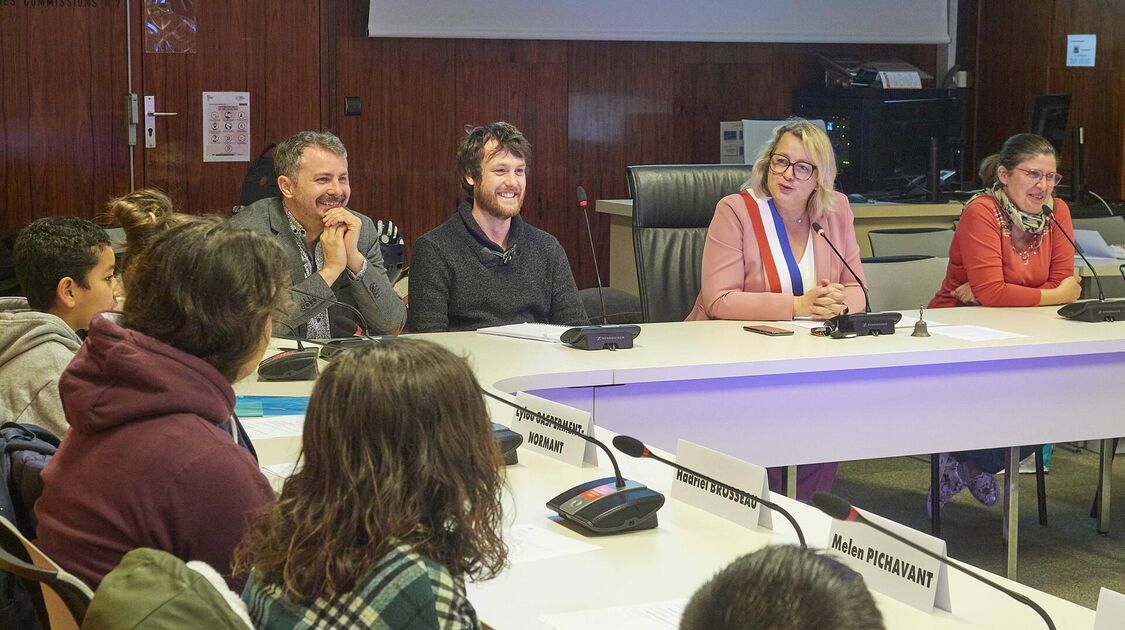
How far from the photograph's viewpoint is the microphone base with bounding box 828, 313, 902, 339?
3092 mm

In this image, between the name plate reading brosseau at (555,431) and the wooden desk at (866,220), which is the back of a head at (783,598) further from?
the wooden desk at (866,220)

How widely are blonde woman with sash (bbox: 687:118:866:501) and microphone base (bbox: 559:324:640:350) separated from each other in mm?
599

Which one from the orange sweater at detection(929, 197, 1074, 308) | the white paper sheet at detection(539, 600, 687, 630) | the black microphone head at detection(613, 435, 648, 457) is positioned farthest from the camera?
the orange sweater at detection(929, 197, 1074, 308)

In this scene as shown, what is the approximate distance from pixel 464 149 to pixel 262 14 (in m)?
2.87

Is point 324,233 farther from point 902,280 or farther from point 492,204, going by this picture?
point 902,280

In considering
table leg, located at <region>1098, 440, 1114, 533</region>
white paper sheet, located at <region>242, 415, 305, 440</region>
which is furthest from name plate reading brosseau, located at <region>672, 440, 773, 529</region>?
table leg, located at <region>1098, 440, 1114, 533</region>

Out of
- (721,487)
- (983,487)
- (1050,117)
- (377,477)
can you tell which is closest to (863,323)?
(983,487)

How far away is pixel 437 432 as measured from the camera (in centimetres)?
122

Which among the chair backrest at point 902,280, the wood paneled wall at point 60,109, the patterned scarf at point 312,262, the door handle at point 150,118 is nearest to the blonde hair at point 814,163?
the chair backrest at point 902,280

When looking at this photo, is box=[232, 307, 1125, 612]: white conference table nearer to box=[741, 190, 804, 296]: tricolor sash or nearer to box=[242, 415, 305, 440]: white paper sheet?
box=[242, 415, 305, 440]: white paper sheet

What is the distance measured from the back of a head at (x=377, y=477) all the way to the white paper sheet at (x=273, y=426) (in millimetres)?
935

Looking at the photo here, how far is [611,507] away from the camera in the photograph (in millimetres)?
1738

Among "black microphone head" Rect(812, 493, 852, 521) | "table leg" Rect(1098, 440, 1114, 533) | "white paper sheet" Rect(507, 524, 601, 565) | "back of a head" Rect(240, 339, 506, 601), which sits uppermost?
"back of a head" Rect(240, 339, 506, 601)

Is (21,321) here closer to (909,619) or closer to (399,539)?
(399,539)
